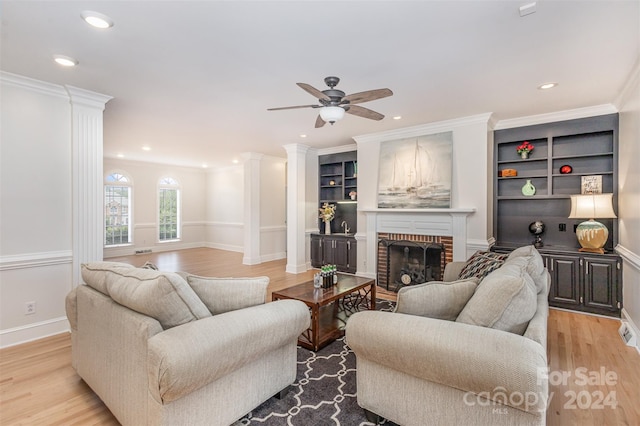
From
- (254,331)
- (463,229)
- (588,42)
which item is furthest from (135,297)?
(463,229)

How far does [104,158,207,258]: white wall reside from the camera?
8501mm

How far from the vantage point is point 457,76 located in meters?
3.10

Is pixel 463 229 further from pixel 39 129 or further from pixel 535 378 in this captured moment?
pixel 39 129

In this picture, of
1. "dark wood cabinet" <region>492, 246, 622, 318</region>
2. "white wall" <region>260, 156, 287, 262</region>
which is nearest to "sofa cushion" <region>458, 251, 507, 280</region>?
"dark wood cabinet" <region>492, 246, 622, 318</region>

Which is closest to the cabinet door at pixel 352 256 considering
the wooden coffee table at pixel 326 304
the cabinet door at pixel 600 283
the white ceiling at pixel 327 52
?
the wooden coffee table at pixel 326 304

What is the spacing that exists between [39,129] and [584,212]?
21.0ft

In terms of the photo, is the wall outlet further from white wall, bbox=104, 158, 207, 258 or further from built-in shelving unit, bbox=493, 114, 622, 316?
built-in shelving unit, bbox=493, 114, 622, 316

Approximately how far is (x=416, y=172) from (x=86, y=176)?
4.54m

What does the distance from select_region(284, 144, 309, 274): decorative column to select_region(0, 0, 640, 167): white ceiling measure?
6.96 feet

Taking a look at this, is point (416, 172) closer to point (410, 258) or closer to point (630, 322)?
point (410, 258)

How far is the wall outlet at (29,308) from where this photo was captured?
3.15 meters

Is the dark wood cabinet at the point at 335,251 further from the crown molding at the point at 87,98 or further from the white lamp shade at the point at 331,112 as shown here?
the crown molding at the point at 87,98

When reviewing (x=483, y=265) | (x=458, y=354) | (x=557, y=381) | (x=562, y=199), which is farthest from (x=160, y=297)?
(x=562, y=199)

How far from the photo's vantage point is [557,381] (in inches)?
96.4
